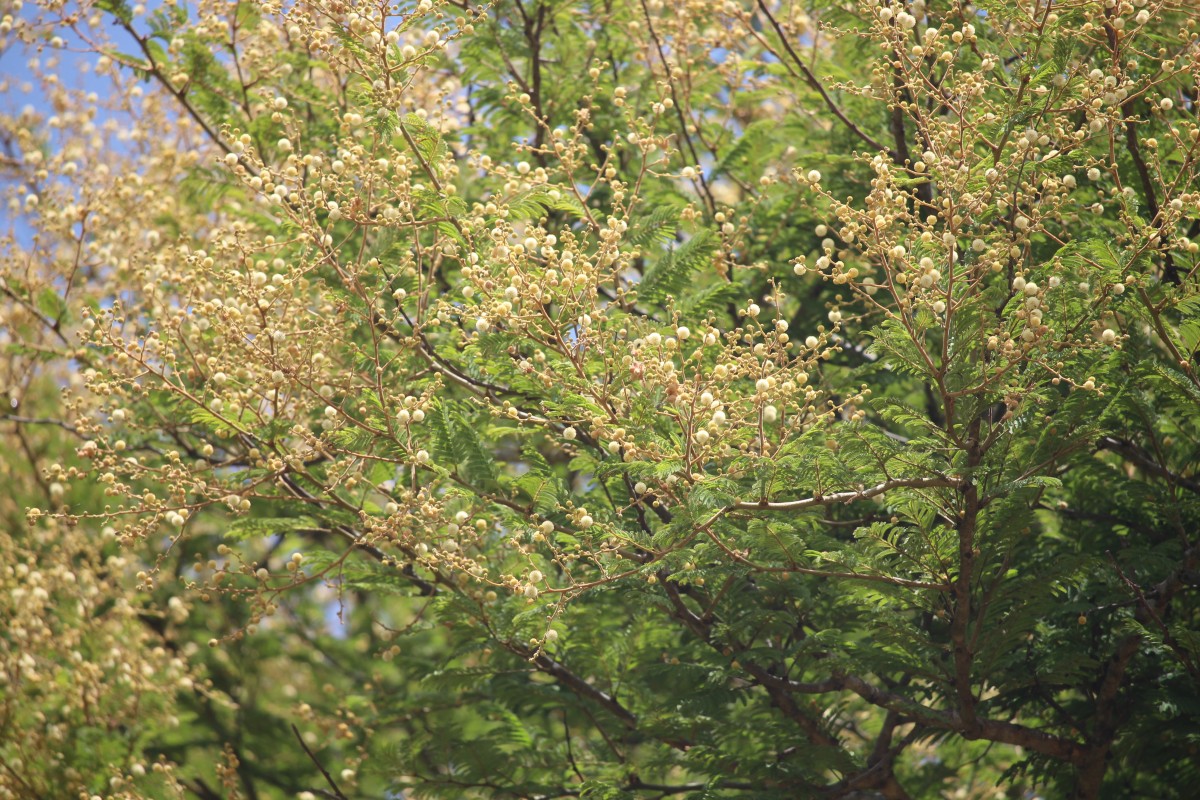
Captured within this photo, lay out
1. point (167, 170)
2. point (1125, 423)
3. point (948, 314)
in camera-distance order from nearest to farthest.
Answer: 1. point (948, 314)
2. point (1125, 423)
3. point (167, 170)

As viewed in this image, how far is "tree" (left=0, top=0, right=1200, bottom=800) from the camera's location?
3500mm

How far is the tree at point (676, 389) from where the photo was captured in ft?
11.5

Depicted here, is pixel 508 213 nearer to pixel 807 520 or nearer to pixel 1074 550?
pixel 807 520

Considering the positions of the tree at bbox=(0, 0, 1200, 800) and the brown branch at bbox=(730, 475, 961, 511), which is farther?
the tree at bbox=(0, 0, 1200, 800)

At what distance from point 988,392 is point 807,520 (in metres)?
0.82

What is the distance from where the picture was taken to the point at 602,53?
6078 mm

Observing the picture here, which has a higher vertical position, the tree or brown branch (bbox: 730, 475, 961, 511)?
the tree

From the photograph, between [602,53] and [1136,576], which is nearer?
[1136,576]

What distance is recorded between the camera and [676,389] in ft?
10.8

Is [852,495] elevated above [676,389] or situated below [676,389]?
below

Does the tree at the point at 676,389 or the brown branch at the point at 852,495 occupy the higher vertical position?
the tree at the point at 676,389

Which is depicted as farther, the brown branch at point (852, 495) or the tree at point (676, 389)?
the tree at point (676, 389)

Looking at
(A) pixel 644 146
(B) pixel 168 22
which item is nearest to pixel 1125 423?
(A) pixel 644 146

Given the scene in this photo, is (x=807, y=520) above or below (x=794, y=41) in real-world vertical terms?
below
